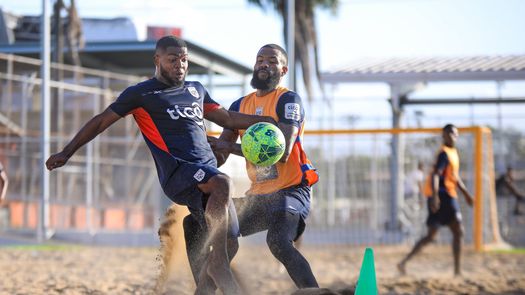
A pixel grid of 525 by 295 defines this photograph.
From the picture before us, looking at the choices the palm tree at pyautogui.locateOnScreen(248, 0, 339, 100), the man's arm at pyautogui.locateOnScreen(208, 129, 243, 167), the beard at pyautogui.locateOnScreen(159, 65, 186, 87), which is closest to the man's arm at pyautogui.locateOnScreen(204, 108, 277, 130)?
the man's arm at pyautogui.locateOnScreen(208, 129, 243, 167)

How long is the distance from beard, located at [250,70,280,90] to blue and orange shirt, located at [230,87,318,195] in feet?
0.21

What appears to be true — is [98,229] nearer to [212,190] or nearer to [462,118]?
[462,118]

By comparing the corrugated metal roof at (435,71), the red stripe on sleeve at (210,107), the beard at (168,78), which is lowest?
the red stripe on sleeve at (210,107)

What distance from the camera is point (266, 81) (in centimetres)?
769

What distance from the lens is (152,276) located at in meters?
12.3

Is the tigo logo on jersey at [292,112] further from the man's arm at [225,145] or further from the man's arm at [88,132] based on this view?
the man's arm at [88,132]

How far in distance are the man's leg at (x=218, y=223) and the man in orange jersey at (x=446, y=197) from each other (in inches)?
279

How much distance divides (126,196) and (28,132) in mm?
3414

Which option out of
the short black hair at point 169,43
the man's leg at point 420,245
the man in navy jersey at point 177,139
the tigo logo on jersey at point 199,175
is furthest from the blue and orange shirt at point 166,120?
the man's leg at point 420,245

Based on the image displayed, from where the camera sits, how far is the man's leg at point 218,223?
677 cm

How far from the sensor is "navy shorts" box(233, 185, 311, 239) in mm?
7492

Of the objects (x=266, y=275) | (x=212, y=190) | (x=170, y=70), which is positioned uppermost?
(x=170, y=70)

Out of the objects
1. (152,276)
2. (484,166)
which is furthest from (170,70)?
(484,166)

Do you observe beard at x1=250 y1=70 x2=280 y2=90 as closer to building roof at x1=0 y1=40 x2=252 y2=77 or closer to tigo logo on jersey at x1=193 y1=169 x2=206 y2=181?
tigo logo on jersey at x1=193 y1=169 x2=206 y2=181
